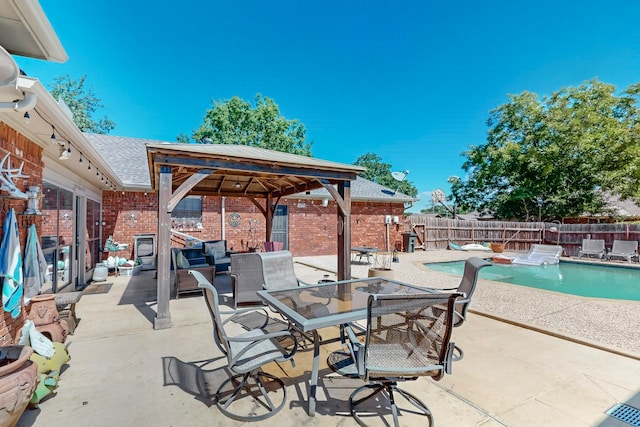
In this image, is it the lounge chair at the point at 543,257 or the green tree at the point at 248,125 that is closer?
the lounge chair at the point at 543,257

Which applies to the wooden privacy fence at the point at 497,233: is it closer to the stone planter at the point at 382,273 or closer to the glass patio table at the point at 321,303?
the stone planter at the point at 382,273

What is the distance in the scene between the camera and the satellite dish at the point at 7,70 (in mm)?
1800

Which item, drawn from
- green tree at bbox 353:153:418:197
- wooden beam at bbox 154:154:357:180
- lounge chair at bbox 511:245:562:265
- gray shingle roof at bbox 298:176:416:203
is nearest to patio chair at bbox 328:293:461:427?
wooden beam at bbox 154:154:357:180

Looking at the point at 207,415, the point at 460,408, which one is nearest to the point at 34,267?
the point at 207,415

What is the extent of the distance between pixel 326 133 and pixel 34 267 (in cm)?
2515

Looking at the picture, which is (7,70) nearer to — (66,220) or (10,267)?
(10,267)

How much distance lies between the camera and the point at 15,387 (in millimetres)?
1791

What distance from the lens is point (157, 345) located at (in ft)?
12.0

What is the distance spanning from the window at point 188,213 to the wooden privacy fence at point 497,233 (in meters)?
10.4

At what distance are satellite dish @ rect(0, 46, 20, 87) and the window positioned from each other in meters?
9.09

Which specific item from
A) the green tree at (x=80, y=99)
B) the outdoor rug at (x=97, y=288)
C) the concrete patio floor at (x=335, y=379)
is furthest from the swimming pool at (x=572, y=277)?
the green tree at (x=80, y=99)

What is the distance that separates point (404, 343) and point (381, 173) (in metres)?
42.7

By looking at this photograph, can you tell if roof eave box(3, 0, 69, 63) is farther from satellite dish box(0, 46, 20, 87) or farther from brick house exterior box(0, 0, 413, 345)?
satellite dish box(0, 46, 20, 87)

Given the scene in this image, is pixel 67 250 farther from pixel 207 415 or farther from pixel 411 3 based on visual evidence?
pixel 411 3
